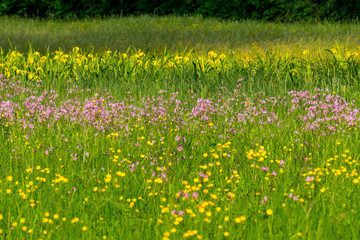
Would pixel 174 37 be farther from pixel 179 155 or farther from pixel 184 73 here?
pixel 179 155

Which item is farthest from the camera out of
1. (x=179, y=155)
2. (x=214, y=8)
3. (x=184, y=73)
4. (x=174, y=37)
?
(x=214, y=8)

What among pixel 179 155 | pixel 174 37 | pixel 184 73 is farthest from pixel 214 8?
pixel 179 155

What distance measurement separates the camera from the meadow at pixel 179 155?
2.65m

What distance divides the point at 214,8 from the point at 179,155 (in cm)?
1525

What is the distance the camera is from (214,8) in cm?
1830

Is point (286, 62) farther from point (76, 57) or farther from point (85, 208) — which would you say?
point (85, 208)

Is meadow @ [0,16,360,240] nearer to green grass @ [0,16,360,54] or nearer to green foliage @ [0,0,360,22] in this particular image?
green grass @ [0,16,360,54]

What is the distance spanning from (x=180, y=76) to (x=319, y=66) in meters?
1.98

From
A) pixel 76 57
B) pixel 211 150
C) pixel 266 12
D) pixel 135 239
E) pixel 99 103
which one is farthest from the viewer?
pixel 266 12

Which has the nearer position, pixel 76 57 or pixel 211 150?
pixel 211 150

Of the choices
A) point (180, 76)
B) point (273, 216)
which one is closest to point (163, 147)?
point (273, 216)

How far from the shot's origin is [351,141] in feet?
12.4

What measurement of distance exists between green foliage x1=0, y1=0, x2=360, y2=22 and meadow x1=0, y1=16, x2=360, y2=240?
10.8 m

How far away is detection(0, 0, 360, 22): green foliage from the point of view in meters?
17.0
